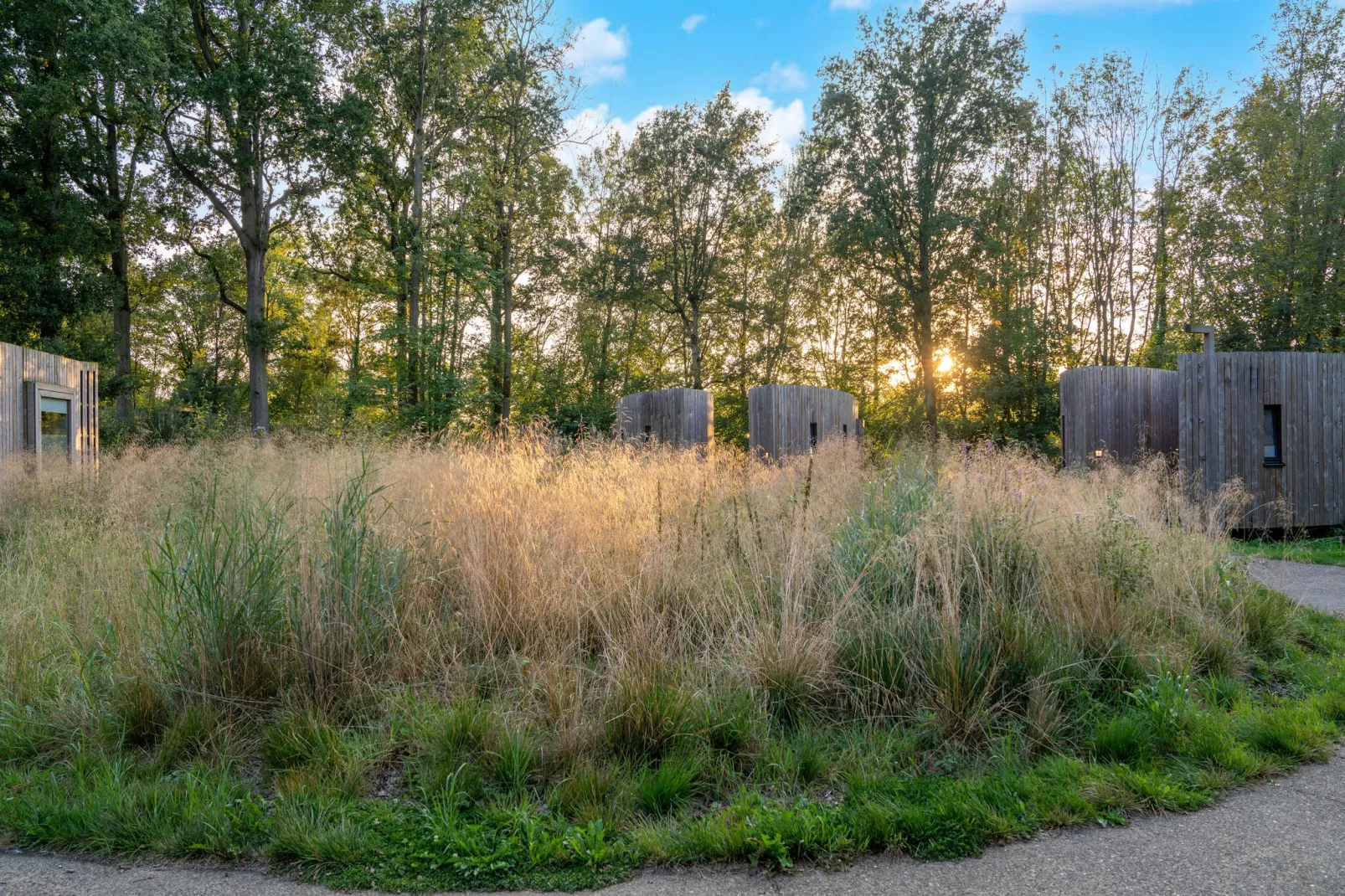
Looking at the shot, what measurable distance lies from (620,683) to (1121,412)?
12.4 m

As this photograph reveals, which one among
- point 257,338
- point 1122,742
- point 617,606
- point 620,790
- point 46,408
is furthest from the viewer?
point 257,338

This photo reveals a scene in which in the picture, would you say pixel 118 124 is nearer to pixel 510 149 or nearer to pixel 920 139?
pixel 510 149

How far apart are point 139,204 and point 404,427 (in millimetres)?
10318

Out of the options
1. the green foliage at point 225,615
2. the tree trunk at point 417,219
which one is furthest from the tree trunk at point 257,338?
the green foliage at point 225,615

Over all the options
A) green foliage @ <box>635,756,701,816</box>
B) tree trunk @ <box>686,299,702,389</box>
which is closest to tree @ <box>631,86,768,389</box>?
tree trunk @ <box>686,299,702,389</box>

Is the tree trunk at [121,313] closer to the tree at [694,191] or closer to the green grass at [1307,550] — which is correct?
the tree at [694,191]

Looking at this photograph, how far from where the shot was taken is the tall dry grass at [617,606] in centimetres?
305

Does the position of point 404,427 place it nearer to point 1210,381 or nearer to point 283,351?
point 283,351

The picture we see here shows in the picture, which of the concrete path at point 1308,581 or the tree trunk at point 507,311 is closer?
the concrete path at point 1308,581

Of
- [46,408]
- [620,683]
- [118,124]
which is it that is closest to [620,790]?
[620,683]

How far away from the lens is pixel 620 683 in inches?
114

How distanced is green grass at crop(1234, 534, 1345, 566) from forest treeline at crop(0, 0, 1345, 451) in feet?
32.0

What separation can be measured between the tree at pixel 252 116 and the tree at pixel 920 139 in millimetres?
14660

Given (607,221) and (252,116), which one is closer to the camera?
(252,116)
